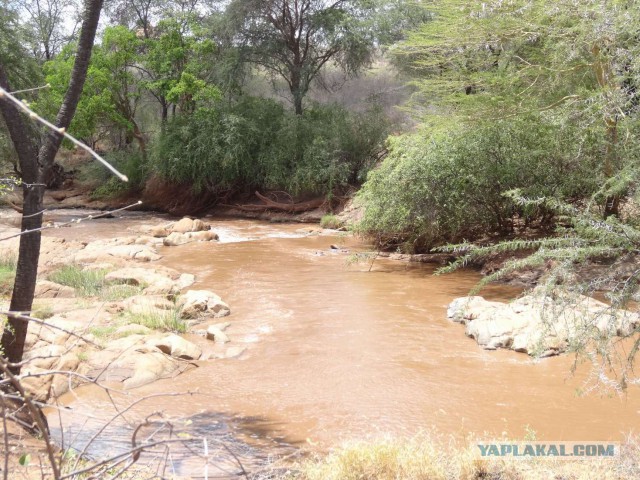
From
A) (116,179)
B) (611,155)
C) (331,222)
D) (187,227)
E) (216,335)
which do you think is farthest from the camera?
(116,179)

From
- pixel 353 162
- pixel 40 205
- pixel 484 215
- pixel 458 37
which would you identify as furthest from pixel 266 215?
pixel 40 205

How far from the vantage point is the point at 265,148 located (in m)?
22.3

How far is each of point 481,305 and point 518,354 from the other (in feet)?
4.85

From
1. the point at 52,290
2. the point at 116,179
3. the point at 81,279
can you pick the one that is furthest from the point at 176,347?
the point at 116,179

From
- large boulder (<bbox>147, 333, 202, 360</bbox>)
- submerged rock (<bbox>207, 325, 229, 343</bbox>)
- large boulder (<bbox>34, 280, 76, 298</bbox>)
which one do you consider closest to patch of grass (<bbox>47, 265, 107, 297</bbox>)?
large boulder (<bbox>34, 280, 76, 298</bbox>)

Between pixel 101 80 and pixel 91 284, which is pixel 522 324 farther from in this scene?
pixel 101 80

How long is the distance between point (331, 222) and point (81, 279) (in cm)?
953

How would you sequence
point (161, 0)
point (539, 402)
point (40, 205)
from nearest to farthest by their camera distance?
point (40, 205) → point (539, 402) → point (161, 0)

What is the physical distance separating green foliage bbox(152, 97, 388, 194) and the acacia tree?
15957 millimetres

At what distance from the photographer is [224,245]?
50.2 ft

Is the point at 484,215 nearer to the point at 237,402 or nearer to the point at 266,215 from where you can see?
the point at 237,402

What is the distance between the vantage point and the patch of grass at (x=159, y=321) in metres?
7.71

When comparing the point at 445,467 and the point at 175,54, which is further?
the point at 175,54

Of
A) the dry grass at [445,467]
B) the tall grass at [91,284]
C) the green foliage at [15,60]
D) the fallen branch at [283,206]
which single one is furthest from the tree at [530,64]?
the green foliage at [15,60]
